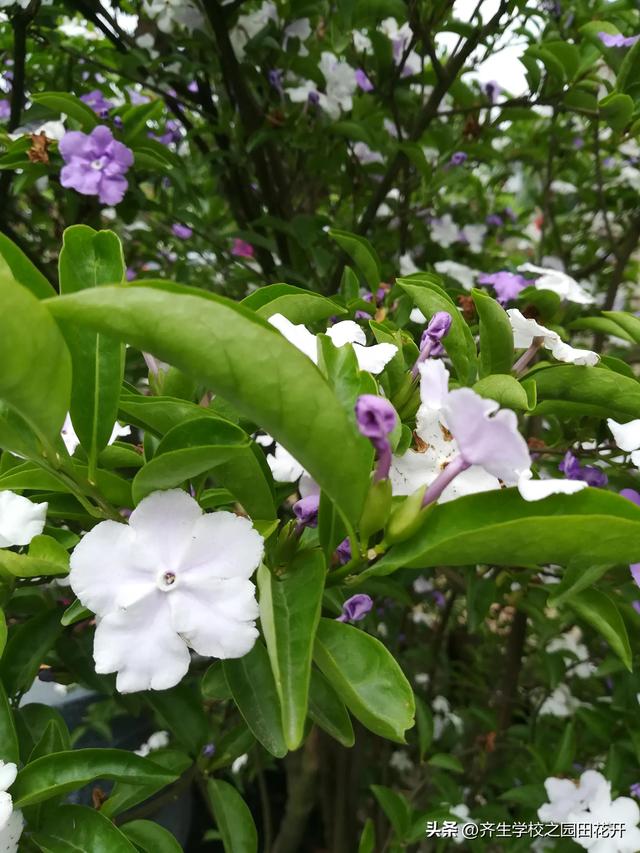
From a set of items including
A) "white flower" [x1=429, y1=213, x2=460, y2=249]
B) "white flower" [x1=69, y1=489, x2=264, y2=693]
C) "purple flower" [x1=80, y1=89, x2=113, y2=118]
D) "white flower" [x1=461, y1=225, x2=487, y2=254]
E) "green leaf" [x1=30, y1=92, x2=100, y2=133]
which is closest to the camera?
"white flower" [x1=69, y1=489, x2=264, y2=693]

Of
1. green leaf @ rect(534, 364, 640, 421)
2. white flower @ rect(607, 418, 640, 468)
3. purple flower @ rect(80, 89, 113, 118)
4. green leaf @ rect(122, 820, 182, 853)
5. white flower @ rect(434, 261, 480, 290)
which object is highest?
purple flower @ rect(80, 89, 113, 118)

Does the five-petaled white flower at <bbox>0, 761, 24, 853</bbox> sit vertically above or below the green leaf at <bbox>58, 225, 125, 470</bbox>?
below

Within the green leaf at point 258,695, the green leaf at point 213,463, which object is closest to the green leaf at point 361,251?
the green leaf at point 213,463

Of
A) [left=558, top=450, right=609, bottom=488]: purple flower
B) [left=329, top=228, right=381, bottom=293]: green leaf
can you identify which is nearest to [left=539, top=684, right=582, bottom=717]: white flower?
[left=558, top=450, right=609, bottom=488]: purple flower

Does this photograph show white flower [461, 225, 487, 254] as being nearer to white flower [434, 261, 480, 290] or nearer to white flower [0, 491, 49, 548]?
white flower [434, 261, 480, 290]

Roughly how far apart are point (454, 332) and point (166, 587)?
36 cm

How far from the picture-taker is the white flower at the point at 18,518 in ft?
2.02

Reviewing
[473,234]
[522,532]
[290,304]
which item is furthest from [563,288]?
[473,234]

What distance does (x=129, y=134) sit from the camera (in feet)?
4.21

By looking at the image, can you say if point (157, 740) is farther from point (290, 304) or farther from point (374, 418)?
point (374, 418)

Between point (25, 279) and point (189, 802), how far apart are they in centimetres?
162

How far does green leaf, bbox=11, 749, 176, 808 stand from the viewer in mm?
629

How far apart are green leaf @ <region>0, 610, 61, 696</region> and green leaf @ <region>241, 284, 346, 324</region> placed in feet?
1.38

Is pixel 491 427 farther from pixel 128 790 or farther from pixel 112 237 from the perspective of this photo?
pixel 128 790
